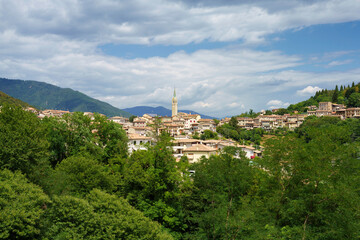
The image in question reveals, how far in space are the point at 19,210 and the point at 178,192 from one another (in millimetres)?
11842

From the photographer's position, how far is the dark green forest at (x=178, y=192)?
43.0 feet

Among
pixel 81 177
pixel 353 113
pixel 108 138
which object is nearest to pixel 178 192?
pixel 81 177

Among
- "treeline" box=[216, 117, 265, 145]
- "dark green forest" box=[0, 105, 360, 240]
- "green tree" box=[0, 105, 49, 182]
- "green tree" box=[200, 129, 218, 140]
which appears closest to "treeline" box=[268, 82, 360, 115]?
"treeline" box=[216, 117, 265, 145]

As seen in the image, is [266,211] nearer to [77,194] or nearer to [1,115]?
[77,194]

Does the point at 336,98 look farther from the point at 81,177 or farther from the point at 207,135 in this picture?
the point at 81,177

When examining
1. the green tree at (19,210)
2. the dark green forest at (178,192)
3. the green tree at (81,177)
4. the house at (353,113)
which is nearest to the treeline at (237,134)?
the house at (353,113)

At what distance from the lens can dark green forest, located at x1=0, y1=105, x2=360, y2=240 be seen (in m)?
13.1

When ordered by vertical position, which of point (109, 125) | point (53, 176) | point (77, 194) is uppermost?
point (109, 125)

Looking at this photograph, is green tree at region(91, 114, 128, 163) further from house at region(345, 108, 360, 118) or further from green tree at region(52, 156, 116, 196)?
house at region(345, 108, 360, 118)

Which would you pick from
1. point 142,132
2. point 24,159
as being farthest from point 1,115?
point 142,132

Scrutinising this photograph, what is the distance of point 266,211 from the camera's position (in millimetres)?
16672

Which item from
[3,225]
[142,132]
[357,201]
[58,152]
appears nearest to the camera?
[3,225]

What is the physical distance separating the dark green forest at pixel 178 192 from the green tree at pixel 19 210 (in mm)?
47

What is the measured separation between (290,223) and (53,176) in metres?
16.4
